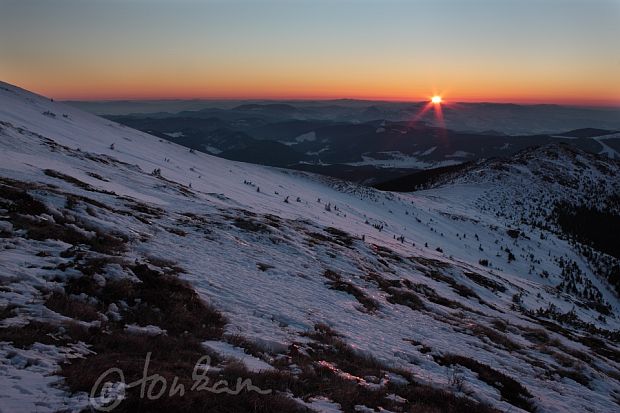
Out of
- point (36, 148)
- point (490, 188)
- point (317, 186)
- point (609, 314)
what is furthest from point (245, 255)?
point (490, 188)

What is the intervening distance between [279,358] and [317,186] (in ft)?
129

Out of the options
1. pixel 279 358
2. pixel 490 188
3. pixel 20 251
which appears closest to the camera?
pixel 279 358

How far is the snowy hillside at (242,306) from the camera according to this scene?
Result: 6848 millimetres

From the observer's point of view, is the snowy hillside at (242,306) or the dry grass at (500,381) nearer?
the snowy hillside at (242,306)

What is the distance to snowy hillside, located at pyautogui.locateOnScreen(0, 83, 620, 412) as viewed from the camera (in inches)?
270

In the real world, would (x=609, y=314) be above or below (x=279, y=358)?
below

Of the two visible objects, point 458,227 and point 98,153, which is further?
point 458,227

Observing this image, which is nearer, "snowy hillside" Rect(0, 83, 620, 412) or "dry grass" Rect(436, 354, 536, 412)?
"snowy hillside" Rect(0, 83, 620, 412)

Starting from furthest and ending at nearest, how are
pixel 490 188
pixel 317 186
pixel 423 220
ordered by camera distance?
1. pixel 490 188
2. pixel 317 186
3. pixel 423 220

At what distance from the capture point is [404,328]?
12.8 meters

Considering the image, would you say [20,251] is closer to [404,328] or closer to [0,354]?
[0,354]

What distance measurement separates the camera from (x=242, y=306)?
34.5 ft

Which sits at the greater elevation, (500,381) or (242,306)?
(242,306)

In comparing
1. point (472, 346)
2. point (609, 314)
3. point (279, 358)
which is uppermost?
point (279, 358)
